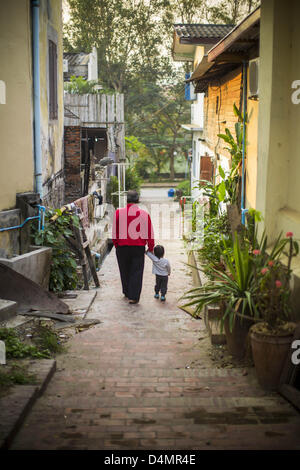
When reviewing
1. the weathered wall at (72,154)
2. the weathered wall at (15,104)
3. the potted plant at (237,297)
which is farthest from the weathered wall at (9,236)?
the weathered wall at (72,154)

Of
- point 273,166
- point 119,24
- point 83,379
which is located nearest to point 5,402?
point 83,379

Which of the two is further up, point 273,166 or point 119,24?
point 119,24

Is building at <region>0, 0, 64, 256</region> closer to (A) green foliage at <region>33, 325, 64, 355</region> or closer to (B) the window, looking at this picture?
(B) the window

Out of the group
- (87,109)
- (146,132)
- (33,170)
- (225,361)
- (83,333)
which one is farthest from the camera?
(146,132)

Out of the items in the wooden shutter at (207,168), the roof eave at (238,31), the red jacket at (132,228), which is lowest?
the red jacket at (132,228)

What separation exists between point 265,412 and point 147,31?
115 feet

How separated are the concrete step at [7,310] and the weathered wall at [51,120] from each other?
377 centimetres

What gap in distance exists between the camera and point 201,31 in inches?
698

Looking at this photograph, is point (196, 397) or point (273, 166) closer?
point (196, 397)

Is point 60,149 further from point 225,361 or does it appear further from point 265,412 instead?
point 265,412

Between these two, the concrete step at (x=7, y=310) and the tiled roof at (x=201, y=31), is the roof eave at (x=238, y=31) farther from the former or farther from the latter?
the tiled roof at (x=201, y=31)

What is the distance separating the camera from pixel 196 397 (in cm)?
470

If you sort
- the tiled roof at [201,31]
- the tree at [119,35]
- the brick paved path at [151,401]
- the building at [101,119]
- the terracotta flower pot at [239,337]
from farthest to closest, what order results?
1. the tree at [119,35]
2. the building at [101,119]
3. the tiled roof at [201,31]
4. the terracotta flower pot at [239,337]
5. the brick paved path at [151,401]

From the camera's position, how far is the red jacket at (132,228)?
25.9 feet
